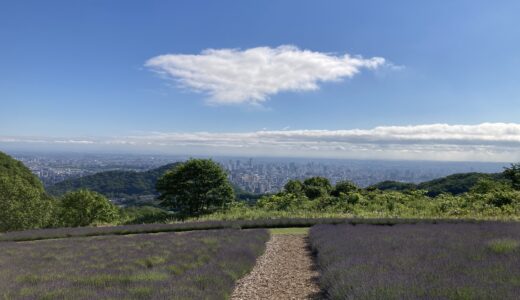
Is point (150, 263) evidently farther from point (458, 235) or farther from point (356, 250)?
point (458, 235)

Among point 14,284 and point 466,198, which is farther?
point 466,198

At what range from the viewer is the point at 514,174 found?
30969 millimetres

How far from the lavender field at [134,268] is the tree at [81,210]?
2688 cm

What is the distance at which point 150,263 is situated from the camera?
10867mm

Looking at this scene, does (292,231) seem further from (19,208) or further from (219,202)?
(19,208)

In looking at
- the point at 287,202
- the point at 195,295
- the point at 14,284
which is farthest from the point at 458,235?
the point at 287,202

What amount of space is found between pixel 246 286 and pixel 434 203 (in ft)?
66.8

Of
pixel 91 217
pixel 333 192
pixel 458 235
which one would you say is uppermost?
pixel 458 235

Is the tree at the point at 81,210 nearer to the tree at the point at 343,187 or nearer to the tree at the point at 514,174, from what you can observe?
the tree at the point at 343,187

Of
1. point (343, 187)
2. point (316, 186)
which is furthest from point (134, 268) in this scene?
point (316, 186)

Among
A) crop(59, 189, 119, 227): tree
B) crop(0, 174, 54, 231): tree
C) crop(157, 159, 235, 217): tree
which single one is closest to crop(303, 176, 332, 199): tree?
crop(157, 159, 235, 217): tree

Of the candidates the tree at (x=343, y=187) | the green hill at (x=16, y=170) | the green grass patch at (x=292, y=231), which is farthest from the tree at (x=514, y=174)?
the green hill at (x=16, y=170)

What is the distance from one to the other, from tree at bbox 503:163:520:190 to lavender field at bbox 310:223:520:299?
71.9ft

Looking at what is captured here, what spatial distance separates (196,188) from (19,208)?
16.6 meters
